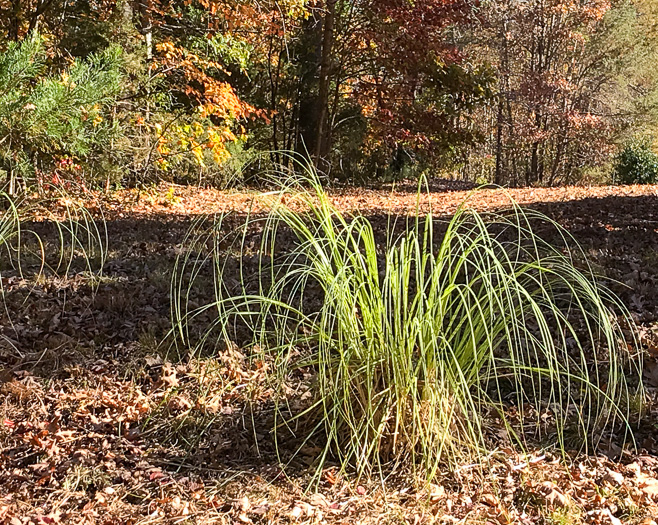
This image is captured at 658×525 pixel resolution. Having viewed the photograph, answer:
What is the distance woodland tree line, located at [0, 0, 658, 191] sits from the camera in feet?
17.3

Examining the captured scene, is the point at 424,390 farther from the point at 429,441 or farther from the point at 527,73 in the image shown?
the point at 527,73

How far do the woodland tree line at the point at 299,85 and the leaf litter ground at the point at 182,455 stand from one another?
113cm

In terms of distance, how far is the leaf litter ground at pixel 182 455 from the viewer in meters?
2.14

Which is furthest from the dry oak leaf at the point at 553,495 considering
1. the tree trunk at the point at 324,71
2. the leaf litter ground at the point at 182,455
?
the tree trunk at the point at 324,71

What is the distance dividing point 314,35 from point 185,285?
9741 millimetres

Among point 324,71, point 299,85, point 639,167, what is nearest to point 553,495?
point 324,71

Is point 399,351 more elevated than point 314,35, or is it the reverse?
point 314,35

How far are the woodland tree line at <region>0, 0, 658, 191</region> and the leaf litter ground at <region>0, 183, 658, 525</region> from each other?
113 cm

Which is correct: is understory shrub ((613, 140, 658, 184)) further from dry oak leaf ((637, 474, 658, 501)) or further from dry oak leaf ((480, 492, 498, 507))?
dry oak leaf ((480, 492, 498, 507))

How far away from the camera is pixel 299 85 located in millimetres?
13305

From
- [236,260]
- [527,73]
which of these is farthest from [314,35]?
[236,260]

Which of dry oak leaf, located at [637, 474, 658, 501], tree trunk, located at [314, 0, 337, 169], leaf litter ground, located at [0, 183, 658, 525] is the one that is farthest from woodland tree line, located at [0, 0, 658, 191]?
dry oak leaf, located at [637, 474, 658, 501]

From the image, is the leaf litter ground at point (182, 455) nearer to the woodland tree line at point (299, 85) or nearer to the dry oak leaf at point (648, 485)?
the dry oak leaf at point (648, 485)

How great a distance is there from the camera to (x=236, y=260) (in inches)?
199
